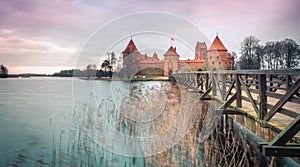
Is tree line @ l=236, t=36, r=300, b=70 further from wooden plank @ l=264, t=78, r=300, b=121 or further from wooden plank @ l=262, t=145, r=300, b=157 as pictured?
wooden plank @ l=262, t=145, r=300, b=157

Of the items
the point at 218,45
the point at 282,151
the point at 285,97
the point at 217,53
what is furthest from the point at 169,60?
the point at 218,45

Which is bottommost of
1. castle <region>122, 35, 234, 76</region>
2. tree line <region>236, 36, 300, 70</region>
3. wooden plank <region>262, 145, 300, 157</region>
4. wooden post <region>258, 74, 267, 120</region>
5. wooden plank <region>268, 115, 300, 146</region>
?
wooden plank <region>262, 145, 300, 157</region>

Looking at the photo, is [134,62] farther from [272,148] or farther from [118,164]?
[272,148]

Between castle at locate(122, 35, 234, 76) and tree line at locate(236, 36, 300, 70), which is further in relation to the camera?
tree line at locate(236, 36, 300, 70)

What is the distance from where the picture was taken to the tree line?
46.9m

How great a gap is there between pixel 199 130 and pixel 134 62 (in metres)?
9.50

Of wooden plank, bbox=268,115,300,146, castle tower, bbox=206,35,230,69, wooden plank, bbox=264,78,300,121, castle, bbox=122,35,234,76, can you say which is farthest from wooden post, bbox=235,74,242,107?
castle tower, bbox=206,35,230,69

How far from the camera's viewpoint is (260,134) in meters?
6.34

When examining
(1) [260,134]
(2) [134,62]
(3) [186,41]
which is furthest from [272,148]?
(2) [134,62]

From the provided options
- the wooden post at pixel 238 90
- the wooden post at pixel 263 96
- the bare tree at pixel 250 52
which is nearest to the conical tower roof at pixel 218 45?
the bare tree at pixel 250 52

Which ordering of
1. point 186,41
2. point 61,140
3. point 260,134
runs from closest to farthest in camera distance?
point 260,134 → point 61,140 → point 186,41

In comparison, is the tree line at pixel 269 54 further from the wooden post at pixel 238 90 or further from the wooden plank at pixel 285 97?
the wooden plank at pixel 285 97

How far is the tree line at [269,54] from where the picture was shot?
1847 inches

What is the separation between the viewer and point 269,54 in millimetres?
51781
